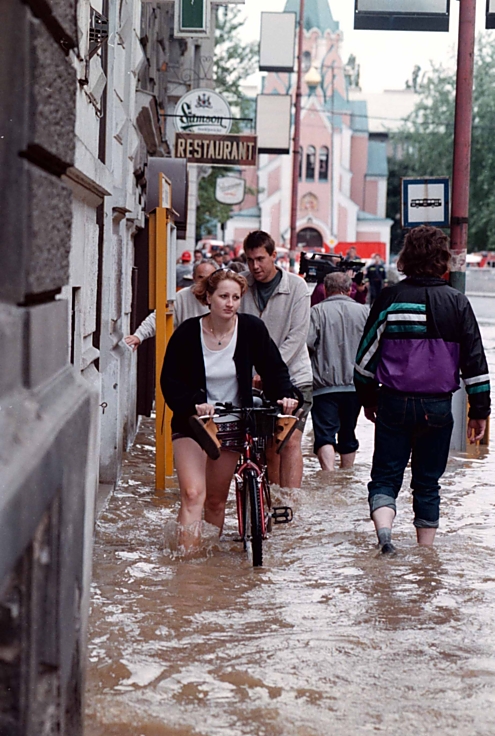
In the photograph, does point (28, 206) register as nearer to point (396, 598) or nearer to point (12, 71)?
point (12, 71)

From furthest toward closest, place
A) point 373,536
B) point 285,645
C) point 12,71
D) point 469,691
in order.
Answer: point 373,536 → point 285,645 → point 469,691 → point 12,71

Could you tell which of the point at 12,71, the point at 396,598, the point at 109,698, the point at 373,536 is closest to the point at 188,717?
the point at 109,698

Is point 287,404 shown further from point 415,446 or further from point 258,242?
point 258,242

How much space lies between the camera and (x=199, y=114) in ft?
71.4

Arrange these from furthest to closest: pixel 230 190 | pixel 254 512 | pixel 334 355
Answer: pixel 230 190, pixel 334 355, pixel 254 512

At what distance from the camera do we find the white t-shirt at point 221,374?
679cm

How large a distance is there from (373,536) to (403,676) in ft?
10.0

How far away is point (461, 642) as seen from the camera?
18.2ft

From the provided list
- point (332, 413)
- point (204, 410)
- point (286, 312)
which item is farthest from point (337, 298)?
point (204, 410)

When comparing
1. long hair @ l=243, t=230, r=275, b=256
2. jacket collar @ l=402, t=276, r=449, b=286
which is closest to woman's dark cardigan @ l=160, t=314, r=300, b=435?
jacket collar @ l=402, t=276, r=449, b=286

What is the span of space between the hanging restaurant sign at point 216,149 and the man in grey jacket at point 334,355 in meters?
9.34

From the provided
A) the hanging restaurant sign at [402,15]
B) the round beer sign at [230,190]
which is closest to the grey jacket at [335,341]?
the hanging restaurant sign at [402,15]

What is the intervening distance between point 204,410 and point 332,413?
396cm

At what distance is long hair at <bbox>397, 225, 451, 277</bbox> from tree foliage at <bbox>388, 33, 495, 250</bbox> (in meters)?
55.4
